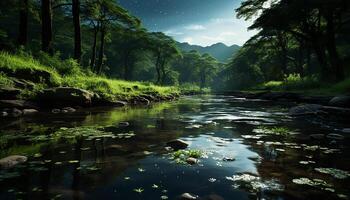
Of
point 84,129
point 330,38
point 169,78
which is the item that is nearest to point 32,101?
point 84,129

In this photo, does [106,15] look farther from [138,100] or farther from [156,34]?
[156,34]

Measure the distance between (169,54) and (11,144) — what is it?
185ft

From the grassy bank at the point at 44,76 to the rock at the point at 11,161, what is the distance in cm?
759

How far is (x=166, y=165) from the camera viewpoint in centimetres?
514

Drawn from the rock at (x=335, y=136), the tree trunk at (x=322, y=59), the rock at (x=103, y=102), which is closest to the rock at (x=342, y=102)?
the rock at (x=335, y=136)

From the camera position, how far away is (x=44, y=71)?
46.1 feet

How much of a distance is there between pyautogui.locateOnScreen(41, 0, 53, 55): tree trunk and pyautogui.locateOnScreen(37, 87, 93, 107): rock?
241 inches

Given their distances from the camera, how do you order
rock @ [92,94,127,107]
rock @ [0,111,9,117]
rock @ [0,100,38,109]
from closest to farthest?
rock @ [0,111,9,117] < rock @ [0,100,38,109] < rock @ [92,94,127,107]

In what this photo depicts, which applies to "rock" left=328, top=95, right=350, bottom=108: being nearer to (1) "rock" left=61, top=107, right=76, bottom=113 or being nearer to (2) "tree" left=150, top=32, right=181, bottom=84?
(1) "rock" left=61, top=107, right=76, bottom=113

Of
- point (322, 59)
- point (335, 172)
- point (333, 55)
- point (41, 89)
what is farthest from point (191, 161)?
point (322, 59)

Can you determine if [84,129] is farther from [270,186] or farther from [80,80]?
[80,80]

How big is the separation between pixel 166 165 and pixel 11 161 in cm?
269

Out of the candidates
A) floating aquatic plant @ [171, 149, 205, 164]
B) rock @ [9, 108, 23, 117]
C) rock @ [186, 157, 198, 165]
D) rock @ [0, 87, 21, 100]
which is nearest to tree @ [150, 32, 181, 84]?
rock @ [0, 87, 21, 100]

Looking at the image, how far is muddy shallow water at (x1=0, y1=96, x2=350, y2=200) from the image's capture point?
3918 mm
